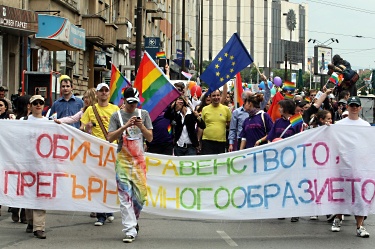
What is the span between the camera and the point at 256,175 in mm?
10156

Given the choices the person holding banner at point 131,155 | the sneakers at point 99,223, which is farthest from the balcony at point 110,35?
the person holding banner at point 131,155

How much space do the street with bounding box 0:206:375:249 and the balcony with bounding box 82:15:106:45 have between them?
80.7 ft

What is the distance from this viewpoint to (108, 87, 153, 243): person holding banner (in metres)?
9.50

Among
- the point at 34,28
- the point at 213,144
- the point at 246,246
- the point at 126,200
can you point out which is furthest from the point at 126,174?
the point at 34,28

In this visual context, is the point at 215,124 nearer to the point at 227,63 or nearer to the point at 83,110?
the point at 227,63

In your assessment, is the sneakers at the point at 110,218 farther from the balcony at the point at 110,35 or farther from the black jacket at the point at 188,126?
the balcony at the point at 110,35

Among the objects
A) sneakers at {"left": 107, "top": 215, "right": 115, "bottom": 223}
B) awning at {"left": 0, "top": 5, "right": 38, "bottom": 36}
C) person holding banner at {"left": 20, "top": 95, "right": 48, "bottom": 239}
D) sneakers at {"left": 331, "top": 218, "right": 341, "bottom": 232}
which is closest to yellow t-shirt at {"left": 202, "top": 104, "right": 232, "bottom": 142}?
sneakers at {"left": 107, "top": 215, "right": 115, "bottom": 223}

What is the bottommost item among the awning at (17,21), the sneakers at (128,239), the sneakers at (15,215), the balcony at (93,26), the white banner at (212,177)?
the sneakers at (128,239)

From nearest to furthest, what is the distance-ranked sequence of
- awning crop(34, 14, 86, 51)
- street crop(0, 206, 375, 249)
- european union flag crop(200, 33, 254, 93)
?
street crop(0, 206, 375, 249) → european union flag crop(200, 33, 254, 93) → awning crop(34, 14, 86, 51)

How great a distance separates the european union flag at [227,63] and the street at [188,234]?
314cm

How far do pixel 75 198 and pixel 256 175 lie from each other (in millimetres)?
2379

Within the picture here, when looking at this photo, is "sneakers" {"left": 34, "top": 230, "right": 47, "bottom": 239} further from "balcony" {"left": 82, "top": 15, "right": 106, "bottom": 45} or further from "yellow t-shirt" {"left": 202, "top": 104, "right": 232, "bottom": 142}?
"balcony" {"left": 82, "top": 15, "right": 106, "bottom": 45}

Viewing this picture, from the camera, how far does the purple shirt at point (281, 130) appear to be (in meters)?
11.5

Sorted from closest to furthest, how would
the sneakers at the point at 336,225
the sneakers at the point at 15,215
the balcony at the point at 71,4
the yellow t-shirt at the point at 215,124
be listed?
the sneakers at the point at 336,225 → the sneakers at the point at 15,215 → the yellow t-shirt at the point at 215,124 → the balcony at the point at 71,4
